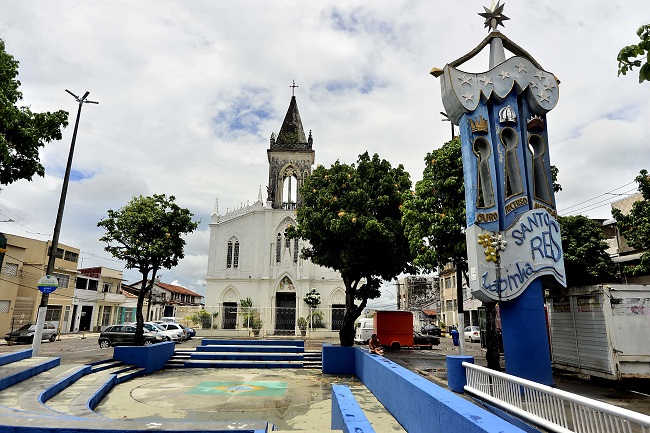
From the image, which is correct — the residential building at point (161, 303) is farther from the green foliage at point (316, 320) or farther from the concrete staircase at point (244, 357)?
the concrete staircase at point (244, 357)

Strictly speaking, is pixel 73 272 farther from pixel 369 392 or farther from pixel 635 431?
pixel 635 431

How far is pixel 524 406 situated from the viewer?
5.39 m

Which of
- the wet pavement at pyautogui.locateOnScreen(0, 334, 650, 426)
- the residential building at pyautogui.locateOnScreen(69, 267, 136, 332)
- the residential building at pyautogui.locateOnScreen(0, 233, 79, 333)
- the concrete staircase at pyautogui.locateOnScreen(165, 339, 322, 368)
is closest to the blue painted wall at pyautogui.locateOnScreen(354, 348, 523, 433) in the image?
the wet pavement at pyautogui.locateOnScreen(0, 334, 650, 426)

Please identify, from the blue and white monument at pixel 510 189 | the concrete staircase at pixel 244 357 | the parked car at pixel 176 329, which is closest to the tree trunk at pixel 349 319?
the concrete staircase at pixel 244 357

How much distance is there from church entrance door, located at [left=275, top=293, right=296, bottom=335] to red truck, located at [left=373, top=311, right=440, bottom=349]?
486 inches

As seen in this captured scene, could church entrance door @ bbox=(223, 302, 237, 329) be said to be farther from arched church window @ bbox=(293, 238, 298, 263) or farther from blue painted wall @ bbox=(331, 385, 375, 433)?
blue painted wall @ bbox=(331, 385, 375, 433)

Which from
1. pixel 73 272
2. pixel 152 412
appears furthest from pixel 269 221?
pixel 152 412

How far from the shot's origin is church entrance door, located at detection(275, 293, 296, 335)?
3312 cm

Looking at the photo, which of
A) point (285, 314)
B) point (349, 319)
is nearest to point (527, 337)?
point (349, 319)

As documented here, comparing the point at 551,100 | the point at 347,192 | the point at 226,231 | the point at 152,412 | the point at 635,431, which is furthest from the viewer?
the point at 226,231

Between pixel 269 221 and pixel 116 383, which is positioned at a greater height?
pixel 269 221

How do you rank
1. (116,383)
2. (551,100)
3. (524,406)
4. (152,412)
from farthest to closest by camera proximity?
(116,383)
(551,100)
(152,412)
(524,406)

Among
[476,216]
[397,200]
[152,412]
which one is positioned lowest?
[152,412]

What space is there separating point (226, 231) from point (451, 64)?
29.0 meters
